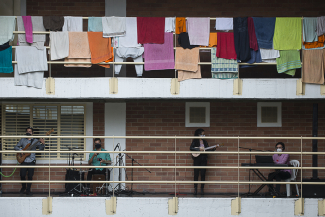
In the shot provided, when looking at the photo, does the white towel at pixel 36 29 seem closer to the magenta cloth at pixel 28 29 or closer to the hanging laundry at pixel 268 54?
the magenta cloth at pixel 28 29

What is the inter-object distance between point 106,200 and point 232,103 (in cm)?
473

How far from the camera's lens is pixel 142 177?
8688 mm

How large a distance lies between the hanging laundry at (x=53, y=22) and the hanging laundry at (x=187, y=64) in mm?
3079

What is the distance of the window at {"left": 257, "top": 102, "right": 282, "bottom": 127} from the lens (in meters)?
8.84

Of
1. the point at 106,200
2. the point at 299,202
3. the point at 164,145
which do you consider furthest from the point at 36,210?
the point at 299,202

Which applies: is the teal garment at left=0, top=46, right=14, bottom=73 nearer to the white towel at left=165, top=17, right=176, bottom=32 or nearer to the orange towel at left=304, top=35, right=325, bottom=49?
the white towel at left=165, top=17, right=176, bottom=32

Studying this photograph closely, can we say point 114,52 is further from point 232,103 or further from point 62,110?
point 232,103

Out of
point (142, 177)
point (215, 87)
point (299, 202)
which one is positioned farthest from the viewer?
point (142, 177)

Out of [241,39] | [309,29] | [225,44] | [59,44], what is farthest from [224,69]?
[59,44]

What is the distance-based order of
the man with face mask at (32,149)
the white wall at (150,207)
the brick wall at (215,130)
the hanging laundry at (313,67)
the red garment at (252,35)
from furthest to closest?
1. the brick wall at (215,130)
2. the man with face mask at (32,149)
3. the red garment at (252,35)
4. the hanging laundry at (313,67)
5. the white wall at (150,207)

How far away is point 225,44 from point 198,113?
2.28 meters

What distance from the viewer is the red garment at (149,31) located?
7.62 metres

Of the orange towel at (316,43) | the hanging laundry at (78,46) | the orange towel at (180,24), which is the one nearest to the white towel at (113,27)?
the hanging laundry at (78,46)

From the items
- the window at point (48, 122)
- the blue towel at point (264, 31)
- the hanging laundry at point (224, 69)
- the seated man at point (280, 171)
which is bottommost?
the seated man at point (280, 171)
